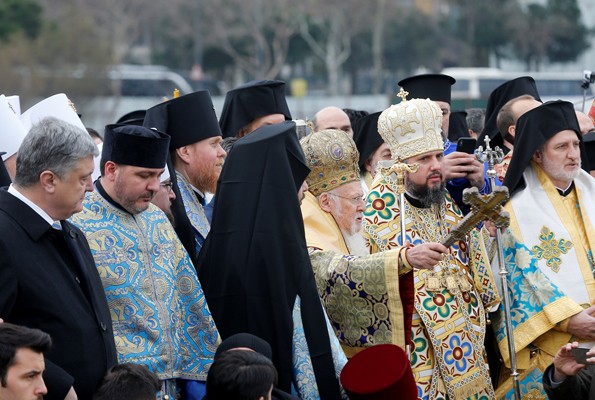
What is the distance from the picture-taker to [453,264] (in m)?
6.48

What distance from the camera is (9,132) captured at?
6.28 metres

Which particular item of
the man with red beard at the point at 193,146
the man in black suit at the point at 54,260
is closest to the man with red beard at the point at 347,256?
the man with red beard at the point at 193,146

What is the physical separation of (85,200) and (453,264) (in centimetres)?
199

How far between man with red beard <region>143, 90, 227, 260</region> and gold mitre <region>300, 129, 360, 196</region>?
48 centimetres

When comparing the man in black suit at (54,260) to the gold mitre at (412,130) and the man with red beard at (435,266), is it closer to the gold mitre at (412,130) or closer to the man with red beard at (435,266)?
the man with red beard at (435,266)

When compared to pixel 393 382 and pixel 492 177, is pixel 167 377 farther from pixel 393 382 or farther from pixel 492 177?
pixel 492 177

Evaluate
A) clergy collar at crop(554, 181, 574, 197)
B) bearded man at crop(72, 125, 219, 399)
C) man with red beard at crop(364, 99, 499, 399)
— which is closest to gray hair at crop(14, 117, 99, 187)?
bearded man at crop(72, 125, 219, 399)

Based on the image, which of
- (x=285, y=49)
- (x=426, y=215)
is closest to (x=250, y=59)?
(x=285, y=49)

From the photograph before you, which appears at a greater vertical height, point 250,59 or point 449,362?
point 449,362

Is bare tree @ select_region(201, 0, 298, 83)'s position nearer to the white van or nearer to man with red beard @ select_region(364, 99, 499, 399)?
the white van

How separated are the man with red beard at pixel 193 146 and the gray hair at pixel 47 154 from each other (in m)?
1.52

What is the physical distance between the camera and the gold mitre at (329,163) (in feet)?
21.1

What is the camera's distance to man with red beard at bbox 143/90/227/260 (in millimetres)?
6480

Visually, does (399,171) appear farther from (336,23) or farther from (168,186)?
(336,23)
